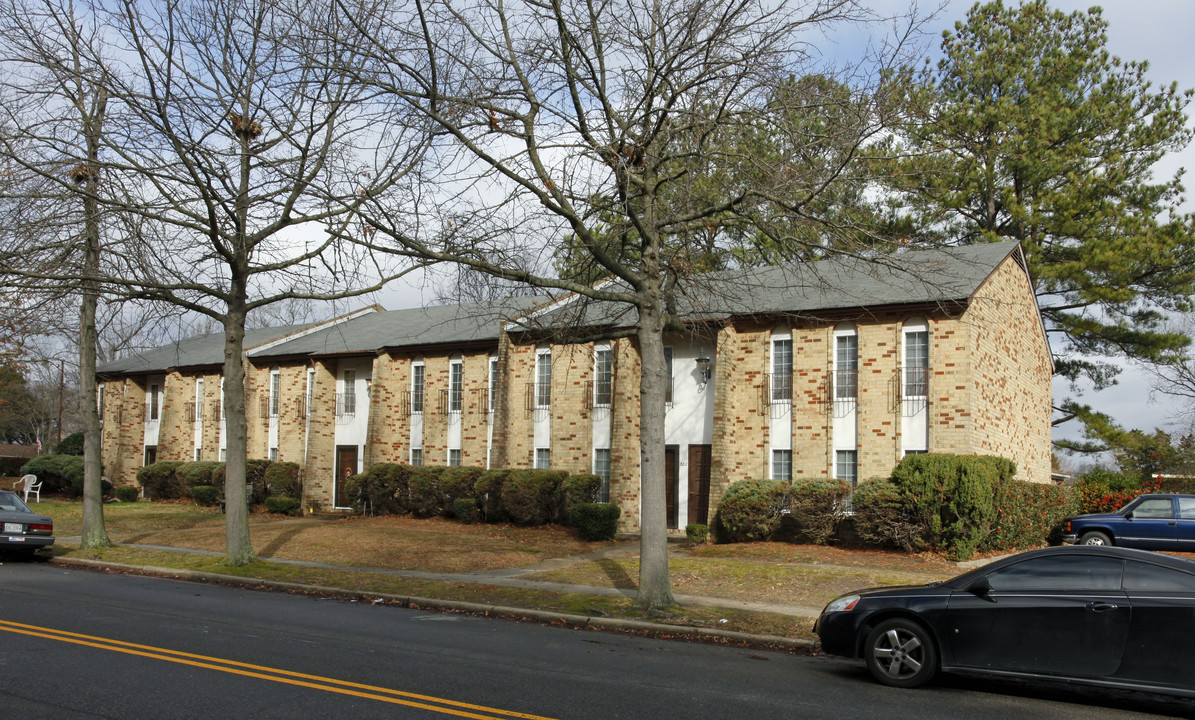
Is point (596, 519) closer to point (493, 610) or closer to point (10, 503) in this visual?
point (493, 610)

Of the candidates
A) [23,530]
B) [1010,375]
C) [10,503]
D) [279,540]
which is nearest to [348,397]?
[279,540]

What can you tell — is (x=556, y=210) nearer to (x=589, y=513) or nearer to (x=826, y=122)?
(x=826, y=122)

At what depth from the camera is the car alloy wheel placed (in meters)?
8.20

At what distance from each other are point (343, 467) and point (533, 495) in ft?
35.5

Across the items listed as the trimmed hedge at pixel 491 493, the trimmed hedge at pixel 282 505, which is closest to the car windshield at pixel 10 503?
the trimmed hedge at pixel 491 493

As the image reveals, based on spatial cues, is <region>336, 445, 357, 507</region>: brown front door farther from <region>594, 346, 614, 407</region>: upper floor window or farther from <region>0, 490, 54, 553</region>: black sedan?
<region>0, 490, 54, 553</region>: black sedan

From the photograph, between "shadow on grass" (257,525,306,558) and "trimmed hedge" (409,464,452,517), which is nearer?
"shadow on grass" (257,525,306,558)

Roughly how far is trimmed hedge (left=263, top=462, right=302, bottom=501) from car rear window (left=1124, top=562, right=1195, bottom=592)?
28.8m

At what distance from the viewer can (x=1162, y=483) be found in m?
29.4

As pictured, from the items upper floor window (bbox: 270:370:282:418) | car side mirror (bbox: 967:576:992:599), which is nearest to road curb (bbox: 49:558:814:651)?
car side mirror (bbox: 967:576:992:599)

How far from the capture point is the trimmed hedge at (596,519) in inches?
883

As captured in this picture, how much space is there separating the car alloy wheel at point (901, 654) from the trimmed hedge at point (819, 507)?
11460mm

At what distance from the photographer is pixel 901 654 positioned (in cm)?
831

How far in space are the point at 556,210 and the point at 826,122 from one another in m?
3.84
